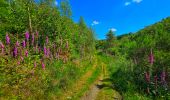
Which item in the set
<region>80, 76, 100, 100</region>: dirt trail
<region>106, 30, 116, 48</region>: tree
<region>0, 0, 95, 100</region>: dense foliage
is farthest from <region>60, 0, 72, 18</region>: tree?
<region>106, 30, 116, 48</region>: tree

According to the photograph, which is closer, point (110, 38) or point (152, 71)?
point (152, 71)

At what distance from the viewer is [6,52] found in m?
13.3

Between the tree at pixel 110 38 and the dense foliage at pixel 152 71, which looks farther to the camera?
the tree at pixel 110 38

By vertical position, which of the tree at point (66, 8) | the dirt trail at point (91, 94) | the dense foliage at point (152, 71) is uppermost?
the tree at point (66, 8)

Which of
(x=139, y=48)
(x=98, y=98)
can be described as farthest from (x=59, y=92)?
(x=139, y=48)

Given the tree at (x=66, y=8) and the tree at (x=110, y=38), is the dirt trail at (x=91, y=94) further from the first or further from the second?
the tree at (x=110, y=38)

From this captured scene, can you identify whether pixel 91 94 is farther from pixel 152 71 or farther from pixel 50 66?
pixel 152 71

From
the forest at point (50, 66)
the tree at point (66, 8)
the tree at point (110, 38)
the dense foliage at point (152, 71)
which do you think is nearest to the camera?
the forest at point (50, 66)

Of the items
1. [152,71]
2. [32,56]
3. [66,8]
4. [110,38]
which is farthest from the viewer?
[110,38]

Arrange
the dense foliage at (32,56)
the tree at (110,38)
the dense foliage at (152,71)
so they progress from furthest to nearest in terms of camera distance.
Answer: the tree at (110,38), the dense foliage at (152,71), the dense foliage at (32,56)

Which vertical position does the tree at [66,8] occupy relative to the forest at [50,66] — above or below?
above

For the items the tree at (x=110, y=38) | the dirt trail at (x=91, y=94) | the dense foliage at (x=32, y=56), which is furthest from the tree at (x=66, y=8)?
the tree at (x=110, y=38)

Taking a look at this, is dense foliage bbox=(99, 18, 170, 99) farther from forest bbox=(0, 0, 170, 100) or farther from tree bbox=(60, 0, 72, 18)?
tree bbox=(60, 0, 72, 18)

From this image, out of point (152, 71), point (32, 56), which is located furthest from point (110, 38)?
→ point (32, 56)
